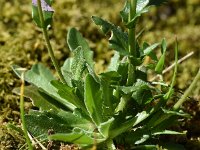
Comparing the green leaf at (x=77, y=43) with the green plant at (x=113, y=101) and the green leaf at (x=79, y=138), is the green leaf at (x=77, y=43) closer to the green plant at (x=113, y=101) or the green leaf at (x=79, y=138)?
the green plant at (x=113, y=101)

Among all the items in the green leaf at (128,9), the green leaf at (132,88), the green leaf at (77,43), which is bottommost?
the green leaf at (132,88)

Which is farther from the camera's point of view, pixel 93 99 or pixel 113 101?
pixel 113 101

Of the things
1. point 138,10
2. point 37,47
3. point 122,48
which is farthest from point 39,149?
point 37,47

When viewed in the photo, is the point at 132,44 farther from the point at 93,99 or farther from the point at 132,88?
the point at 93,99

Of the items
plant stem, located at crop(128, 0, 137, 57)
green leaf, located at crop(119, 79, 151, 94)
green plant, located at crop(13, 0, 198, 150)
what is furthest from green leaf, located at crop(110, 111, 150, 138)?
plant stem, located at crop(128, 0, 137, 57)

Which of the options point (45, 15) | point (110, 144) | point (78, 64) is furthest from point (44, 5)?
point (110, 144)

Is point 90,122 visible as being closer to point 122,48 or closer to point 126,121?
point 126,121

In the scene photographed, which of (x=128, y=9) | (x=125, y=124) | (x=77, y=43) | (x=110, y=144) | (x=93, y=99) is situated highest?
(x=128, y=9)

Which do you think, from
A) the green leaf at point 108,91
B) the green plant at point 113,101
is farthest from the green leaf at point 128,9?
the green leaf at point 108,91
